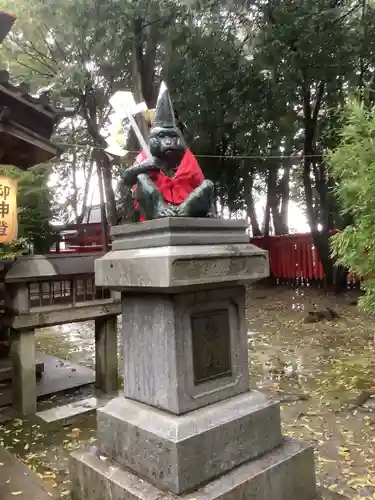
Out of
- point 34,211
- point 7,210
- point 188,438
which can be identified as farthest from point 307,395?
point 34,211

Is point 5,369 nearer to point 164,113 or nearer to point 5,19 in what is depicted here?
point 164,113

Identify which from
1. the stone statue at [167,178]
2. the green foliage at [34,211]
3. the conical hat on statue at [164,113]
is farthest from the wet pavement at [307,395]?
the green foliage at [34,211]

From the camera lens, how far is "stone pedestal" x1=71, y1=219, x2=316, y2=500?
2920mm

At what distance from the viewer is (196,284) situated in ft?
9.65

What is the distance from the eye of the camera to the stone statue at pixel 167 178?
11.2 ft

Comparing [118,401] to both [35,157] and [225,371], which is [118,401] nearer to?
[225,371]

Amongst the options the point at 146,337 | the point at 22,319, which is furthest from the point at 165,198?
the point at 22,319

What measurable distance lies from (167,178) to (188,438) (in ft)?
6.72

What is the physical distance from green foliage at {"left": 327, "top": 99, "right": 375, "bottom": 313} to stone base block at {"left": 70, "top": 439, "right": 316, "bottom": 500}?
3175 mm

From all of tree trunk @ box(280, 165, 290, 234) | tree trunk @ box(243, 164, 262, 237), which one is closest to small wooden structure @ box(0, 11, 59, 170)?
tree trunk @ box(243, 164, 262, 237)

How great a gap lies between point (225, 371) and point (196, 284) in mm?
911

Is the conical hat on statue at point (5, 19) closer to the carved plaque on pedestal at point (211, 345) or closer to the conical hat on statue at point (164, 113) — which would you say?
the conical hat on statue at point (164, 113)

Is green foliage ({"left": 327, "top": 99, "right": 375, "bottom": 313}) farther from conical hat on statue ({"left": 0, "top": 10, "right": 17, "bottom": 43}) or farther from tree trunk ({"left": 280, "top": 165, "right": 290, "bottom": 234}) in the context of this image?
tree trunk ({"left": 280, "top": 165, "right": 290, "bottom": 234})

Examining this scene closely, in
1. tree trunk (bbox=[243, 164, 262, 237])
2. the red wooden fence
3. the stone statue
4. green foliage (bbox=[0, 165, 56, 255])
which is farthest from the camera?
tree trunk (bbox=[243, 164, 262, 237])
